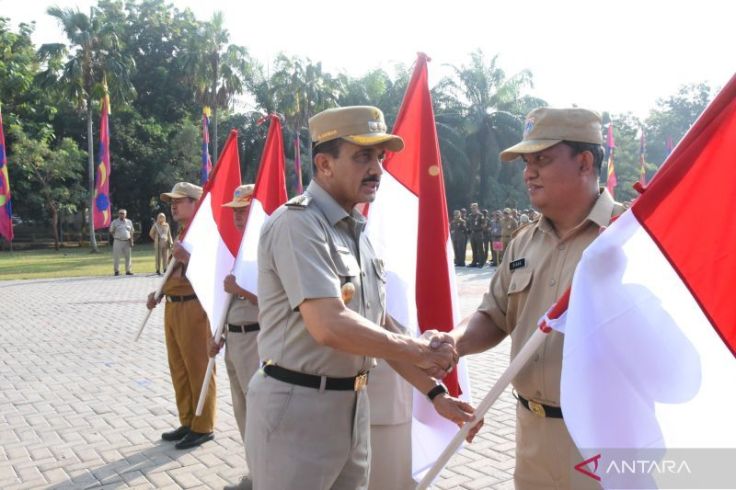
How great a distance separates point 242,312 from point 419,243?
1.44 meters

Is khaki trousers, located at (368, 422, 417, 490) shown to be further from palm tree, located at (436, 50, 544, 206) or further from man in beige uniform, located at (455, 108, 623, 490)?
palm tree, located at (436, 50, 544, 206)

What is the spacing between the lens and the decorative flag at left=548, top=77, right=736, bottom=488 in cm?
189

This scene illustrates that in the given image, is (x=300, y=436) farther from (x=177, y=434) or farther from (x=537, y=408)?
(x=177, y=434)

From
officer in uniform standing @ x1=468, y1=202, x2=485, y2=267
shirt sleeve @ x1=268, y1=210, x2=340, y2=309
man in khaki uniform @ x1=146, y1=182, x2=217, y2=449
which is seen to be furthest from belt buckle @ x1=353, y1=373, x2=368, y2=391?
officer in uniform standing @ x1=468, y1=202, x2=485, y2=267

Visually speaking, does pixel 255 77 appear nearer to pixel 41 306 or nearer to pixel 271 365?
pixel 41 306

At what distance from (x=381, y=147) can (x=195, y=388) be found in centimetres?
349

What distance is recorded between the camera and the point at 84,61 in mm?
32344

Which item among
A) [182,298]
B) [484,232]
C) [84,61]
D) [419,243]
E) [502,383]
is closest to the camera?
[502,383]

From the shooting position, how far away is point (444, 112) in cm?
4488

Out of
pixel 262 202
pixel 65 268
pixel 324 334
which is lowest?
pixel 65 268

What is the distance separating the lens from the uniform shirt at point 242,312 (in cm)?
466

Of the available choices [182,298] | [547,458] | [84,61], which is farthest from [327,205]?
[84,61]

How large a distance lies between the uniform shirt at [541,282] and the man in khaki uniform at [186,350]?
328 centimetres

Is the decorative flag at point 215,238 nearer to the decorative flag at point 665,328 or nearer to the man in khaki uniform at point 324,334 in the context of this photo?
the man in khaki uniform at point 324,334
